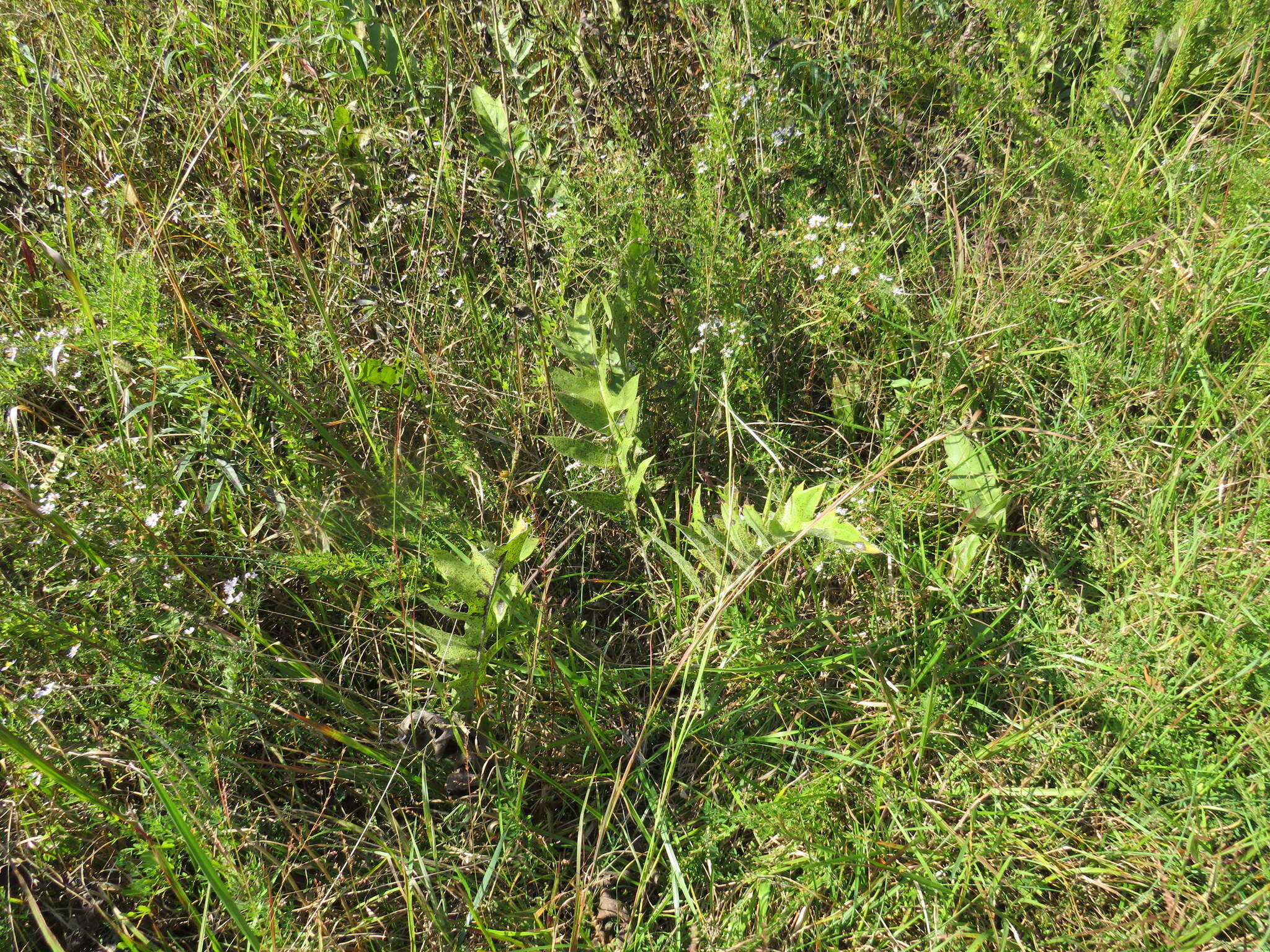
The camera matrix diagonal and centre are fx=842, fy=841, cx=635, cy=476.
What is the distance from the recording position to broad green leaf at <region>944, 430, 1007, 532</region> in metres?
1.68

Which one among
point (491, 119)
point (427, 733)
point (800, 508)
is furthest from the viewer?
→ point (491, 119)

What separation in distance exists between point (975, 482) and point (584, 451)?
0.79 metres

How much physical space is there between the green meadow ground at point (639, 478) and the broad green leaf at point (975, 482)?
12 mm

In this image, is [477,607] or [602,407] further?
[602,407]

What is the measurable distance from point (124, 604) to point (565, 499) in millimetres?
863

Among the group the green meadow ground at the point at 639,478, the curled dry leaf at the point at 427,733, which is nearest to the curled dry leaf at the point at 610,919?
the green meadow ground at the point at 639,478

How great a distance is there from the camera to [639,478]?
1651mm

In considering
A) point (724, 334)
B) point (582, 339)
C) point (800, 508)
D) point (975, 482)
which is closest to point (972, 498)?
point (975, 482)

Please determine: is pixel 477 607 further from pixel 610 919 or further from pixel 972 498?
pixel 972 498

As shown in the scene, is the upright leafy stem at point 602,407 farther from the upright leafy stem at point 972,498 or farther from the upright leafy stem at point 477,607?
the upright leafy stem at point 972,498

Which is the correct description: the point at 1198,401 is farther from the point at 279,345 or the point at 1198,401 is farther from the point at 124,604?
the point at 124,604

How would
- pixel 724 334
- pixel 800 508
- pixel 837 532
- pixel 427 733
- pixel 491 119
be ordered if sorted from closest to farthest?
pixel 837 532
pixel 800 508
pixel 427 733
pixel 724 334
pixel 491 119

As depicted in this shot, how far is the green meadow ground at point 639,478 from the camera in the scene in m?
1.40

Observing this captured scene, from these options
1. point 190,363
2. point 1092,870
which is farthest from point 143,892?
point 1092,870
